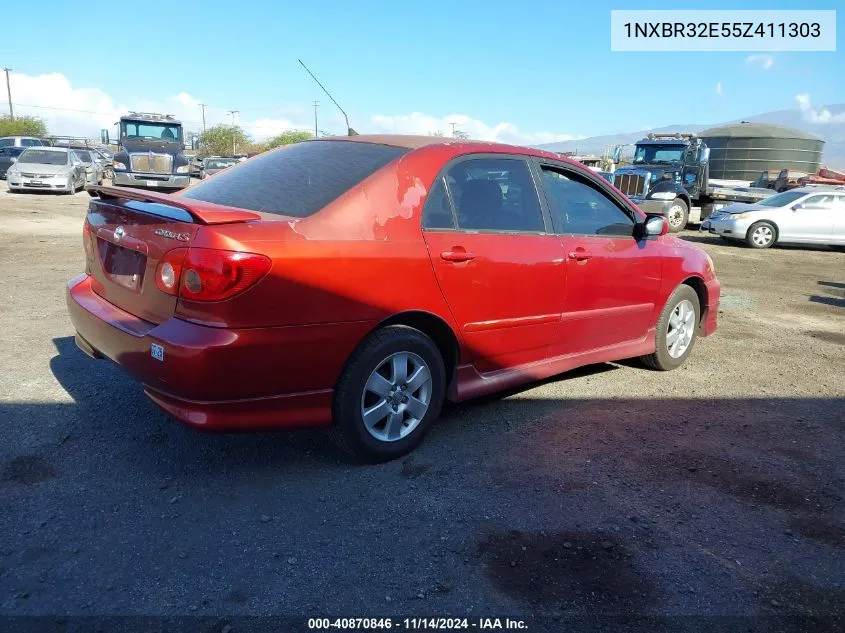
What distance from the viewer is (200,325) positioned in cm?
300

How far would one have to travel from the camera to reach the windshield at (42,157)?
21.8m

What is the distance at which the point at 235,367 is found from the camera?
2.98 metres

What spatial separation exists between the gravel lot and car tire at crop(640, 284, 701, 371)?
0.40 m

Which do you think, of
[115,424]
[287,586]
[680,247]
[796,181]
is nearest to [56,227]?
[115,424]

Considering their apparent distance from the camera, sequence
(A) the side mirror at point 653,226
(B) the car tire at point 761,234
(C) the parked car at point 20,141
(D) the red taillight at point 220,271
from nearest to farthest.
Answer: (D) the red taillight at point 220,271
(A) the side mirror at point 653,226
(B) the car tire at point 761,234
(C) the parked car at point 20,141

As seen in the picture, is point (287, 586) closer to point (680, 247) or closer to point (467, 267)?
point (467, 267)

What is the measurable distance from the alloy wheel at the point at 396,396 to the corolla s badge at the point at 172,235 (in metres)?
1.07

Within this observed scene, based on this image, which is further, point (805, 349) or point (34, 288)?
point (34, 288)

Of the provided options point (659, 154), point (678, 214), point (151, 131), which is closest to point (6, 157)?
point (151, 131)

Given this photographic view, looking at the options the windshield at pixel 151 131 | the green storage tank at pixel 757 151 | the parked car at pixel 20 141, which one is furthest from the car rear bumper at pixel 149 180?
the green storage tank at pixel 757 151

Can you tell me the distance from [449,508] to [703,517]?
1.17m

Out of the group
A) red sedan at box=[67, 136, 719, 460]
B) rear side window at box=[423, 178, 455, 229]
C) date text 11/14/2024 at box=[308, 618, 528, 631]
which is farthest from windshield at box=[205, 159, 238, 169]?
date text 11/14/2024 at box=[308, 618, 528, 631]

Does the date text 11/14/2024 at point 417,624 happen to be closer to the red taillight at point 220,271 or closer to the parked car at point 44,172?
the red taillight at point 220,271

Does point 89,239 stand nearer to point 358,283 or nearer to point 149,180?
point 358,283
